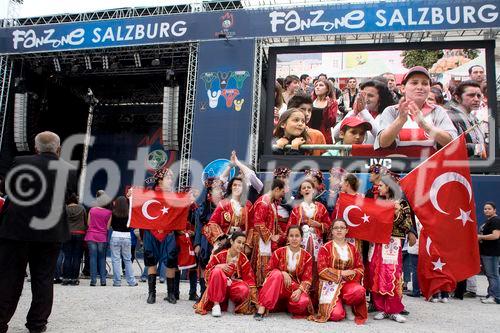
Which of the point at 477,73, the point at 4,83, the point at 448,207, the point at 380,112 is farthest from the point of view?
the point at 4,83

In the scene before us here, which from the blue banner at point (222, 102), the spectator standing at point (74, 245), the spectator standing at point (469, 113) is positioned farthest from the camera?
the blue banner at point (222, 102)

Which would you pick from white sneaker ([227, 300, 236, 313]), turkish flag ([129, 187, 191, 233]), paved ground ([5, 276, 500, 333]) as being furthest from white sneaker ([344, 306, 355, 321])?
turkish flag ([129, 187, 191, 233])

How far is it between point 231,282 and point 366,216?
156 cm

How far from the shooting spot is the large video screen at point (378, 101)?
1113cm

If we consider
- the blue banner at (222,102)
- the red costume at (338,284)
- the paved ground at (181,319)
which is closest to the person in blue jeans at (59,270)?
the paved ground at (181,319)

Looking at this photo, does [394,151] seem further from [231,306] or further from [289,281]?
[231,306]

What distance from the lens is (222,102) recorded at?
12312mm

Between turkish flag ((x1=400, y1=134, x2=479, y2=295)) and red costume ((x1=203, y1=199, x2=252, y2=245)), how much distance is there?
67.2 inches

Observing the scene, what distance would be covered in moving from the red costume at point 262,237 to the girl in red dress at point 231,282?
0.62 feet

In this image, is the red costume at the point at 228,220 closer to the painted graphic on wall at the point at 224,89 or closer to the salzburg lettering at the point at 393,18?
the painted graphic on wall at the point at 224,89

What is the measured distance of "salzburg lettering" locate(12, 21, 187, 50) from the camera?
41.7ft

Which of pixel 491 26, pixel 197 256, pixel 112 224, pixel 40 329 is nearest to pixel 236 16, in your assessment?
pixel 491 26

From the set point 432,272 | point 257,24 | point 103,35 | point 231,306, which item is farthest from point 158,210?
point 103,35

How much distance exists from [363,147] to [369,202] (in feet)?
22.5
